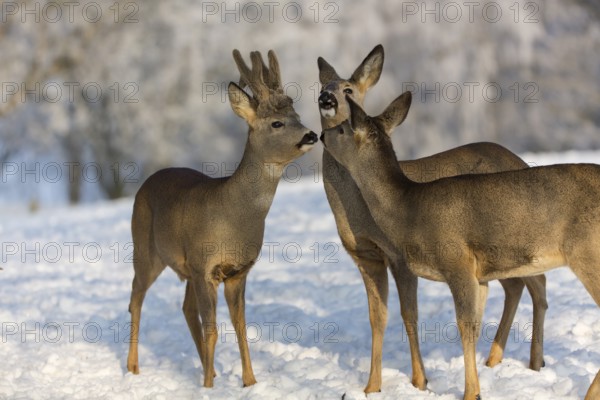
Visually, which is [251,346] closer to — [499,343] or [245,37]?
[499,343]

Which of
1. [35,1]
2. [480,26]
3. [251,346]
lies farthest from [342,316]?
[35,1]

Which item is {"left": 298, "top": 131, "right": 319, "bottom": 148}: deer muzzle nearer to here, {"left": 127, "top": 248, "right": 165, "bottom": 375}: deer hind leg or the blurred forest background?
{"left": 127, "top": 248, "right": 165, "bottom": 375}: deer hind leg

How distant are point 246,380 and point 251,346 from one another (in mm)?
1223

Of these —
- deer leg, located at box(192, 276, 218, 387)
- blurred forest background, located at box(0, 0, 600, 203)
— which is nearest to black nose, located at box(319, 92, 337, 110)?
deer leg, located at box(192, 276, 218, 387)

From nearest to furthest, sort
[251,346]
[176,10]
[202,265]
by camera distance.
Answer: [202,265] → [251,346] → [176,10]

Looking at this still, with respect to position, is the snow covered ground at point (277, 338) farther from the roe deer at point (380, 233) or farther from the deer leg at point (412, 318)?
the roe deer at point (380, 233)

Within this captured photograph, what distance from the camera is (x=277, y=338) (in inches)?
378

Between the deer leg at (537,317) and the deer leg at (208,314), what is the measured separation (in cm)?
262

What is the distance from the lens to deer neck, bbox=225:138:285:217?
8102mm

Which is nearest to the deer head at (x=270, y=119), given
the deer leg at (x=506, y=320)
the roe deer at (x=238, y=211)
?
the roe deer at (x=238, y=211)

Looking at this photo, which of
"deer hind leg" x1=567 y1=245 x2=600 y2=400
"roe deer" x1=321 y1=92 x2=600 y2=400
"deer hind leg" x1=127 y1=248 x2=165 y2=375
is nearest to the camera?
"deer hind leg" x1=567 y1=245 x2=600 y2=400

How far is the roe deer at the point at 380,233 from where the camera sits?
306 inches

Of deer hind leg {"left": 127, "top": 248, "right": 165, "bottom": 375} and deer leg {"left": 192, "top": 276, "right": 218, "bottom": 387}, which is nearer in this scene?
deer leg {"left": 192, "top": 276, "right": 218, "bottom": 387}

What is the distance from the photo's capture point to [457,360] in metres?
8.22
